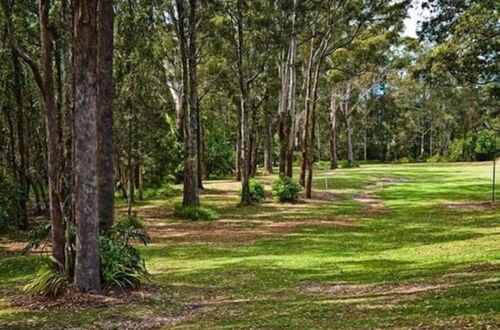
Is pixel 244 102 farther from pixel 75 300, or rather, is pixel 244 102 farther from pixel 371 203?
pixel 75 300

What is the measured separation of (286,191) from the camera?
3145 centimetres

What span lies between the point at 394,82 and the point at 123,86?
50.5 m

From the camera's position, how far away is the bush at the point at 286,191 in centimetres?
3148

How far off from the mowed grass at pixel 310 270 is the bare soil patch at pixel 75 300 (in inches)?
10.8

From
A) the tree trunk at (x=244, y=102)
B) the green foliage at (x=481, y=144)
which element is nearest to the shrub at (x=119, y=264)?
the tree trunk at (x=244, y=102)

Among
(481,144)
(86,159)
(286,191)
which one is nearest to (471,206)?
(286,191)

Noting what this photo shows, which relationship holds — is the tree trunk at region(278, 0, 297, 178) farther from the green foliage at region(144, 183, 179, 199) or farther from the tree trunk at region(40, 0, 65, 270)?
the tree trunk at region(40, 0, 65, 270)

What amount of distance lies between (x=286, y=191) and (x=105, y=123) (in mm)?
17405

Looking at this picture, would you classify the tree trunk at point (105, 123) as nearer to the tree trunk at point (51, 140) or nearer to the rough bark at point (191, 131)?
the tree trunk at point (51, 140)

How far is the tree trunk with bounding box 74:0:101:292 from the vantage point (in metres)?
10.4

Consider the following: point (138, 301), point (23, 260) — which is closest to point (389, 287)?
point (138, 301)

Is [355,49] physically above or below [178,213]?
above

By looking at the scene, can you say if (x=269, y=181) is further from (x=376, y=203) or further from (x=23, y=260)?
(x=23, y=260)

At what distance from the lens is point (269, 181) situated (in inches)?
1736
